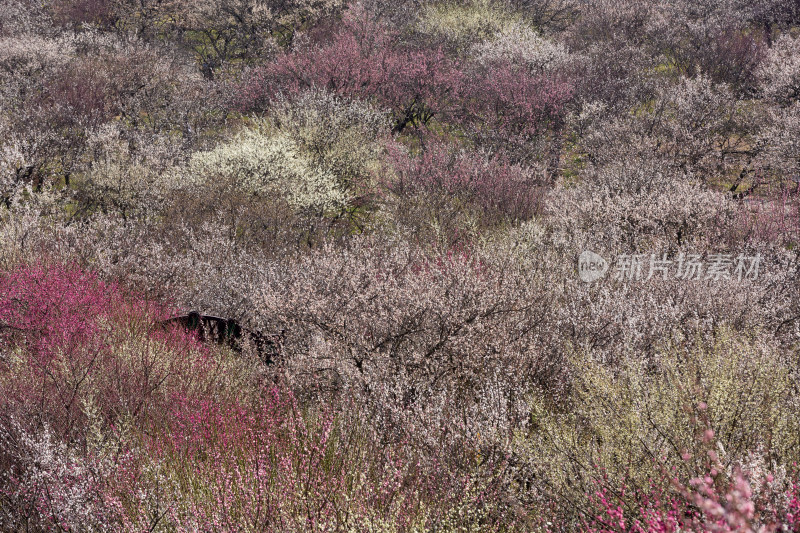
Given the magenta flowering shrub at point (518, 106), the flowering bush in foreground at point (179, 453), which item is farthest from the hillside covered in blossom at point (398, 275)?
the magenta flowering shrub at point (518, 106)

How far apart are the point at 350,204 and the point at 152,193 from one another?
21.6ft

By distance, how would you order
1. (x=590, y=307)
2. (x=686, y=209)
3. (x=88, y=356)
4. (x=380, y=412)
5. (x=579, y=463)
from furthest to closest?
(x=686, y=209) < (x=590, y=307) < (x=88, y=356) < (x=380, y=412) < (x=579, y=463)

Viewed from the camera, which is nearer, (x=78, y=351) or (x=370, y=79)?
(x=78, y=351)

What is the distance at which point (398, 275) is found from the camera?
891 cm

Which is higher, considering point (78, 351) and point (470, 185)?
point (78, 351)

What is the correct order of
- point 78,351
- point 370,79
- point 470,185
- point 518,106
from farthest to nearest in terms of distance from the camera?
1. point 370,79
2. point 518,106
3. point 470,185
4. point 78,351

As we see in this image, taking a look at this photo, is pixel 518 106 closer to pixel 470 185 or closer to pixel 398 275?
pixel 470 185

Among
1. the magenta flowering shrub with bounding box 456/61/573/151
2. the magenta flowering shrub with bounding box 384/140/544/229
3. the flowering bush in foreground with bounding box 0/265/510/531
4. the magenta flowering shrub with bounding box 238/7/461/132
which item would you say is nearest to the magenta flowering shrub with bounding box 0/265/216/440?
the flowering bush in foreground with bounding box 0/265/510/531

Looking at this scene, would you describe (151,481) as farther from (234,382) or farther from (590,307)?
(590,307)

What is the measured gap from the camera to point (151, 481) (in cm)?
470

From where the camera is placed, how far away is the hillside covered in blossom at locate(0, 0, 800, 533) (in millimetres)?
4527

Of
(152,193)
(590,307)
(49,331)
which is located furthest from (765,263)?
(152,193)

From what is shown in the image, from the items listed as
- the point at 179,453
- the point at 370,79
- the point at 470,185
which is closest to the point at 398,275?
the point at 179,453

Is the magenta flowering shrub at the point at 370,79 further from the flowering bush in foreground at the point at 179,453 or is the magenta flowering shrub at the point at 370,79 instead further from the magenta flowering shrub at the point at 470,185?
the flowering bush in foreground at the point at 179,453
